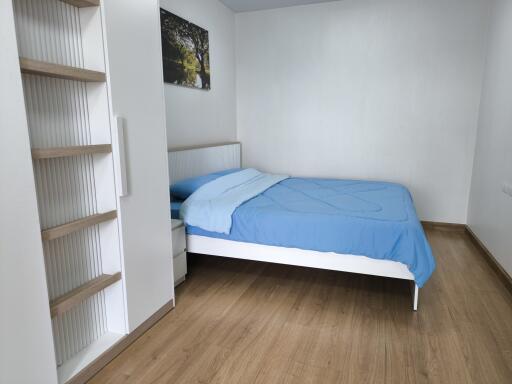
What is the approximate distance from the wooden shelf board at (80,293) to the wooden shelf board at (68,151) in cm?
64

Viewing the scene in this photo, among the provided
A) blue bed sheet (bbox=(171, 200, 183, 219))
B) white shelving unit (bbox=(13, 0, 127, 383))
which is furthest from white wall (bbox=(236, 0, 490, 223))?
white shelving unit (bbox=(13, 0, 127, 383))

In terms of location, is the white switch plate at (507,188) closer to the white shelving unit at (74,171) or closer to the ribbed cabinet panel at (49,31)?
the white shelving unit at (74,171)

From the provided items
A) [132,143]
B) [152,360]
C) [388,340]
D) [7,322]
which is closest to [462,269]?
[388,340]

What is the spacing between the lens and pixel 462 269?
293 cm

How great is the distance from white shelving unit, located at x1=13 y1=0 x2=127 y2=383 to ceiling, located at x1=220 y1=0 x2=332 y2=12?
2.75 m

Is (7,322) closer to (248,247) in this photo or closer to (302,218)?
(248,247)

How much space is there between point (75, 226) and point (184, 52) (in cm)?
225

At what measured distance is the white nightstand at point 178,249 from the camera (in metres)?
2.50

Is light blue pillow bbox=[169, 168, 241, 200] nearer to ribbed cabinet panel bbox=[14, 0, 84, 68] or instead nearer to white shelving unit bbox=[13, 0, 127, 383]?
white shelving unit bbox=[13, 0, 127, 383]

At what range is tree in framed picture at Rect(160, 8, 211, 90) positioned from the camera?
3038 millimetres

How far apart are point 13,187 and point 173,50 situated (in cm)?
224

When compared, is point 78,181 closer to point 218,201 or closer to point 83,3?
point 83,3

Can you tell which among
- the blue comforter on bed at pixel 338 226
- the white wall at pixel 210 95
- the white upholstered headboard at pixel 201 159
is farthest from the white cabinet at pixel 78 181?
the white wall at pixel 210 95

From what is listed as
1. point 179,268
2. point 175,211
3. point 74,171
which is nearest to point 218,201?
point 175,211
